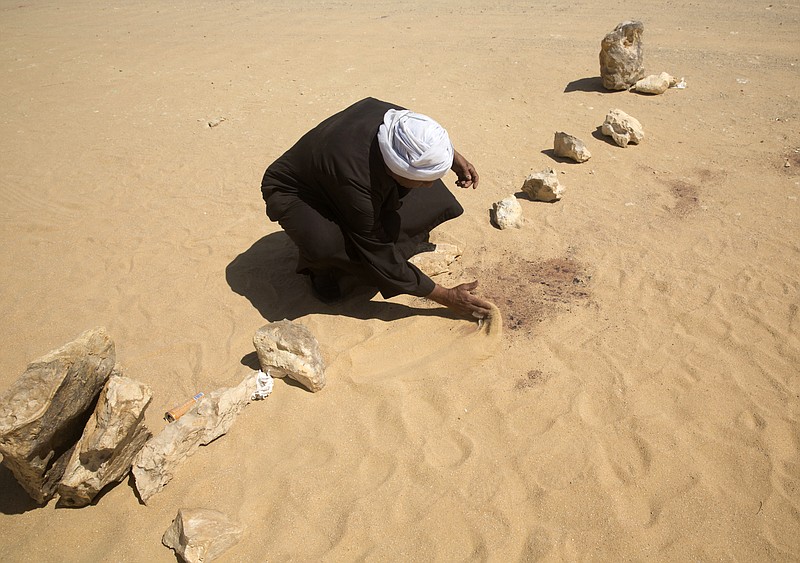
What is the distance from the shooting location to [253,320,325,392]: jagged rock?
294 cm

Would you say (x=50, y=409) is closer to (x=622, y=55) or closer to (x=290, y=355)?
(x=290, y=355)

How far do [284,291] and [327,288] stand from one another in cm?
38

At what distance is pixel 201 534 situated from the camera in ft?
7.39

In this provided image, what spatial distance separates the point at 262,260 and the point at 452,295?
1.65 metres

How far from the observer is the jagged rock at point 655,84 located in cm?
639

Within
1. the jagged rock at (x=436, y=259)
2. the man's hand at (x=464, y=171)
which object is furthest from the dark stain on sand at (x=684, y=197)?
the jagged rock at (x=436, y=259)

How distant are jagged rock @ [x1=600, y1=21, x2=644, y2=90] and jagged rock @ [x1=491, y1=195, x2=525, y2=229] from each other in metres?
3.24

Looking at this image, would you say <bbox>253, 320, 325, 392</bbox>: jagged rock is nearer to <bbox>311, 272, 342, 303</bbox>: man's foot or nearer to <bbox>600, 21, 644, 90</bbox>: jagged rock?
Result: <bbox>311, 272, 342, 303</bbox>: man's foot

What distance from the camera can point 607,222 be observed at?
4.24 meters

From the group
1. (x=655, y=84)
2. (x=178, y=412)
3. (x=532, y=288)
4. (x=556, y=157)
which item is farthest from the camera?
(x=655, y=84)

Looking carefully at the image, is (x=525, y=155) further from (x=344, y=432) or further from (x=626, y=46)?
(x=344, y=432)

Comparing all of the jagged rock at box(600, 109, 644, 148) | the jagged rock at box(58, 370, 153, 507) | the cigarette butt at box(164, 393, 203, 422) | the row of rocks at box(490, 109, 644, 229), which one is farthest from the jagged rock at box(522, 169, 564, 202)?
the jagged rock at box(58, 370, 153, 507)

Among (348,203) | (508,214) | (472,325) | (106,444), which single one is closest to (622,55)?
(508,214)

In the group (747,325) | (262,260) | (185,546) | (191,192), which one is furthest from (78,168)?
(747,325)
